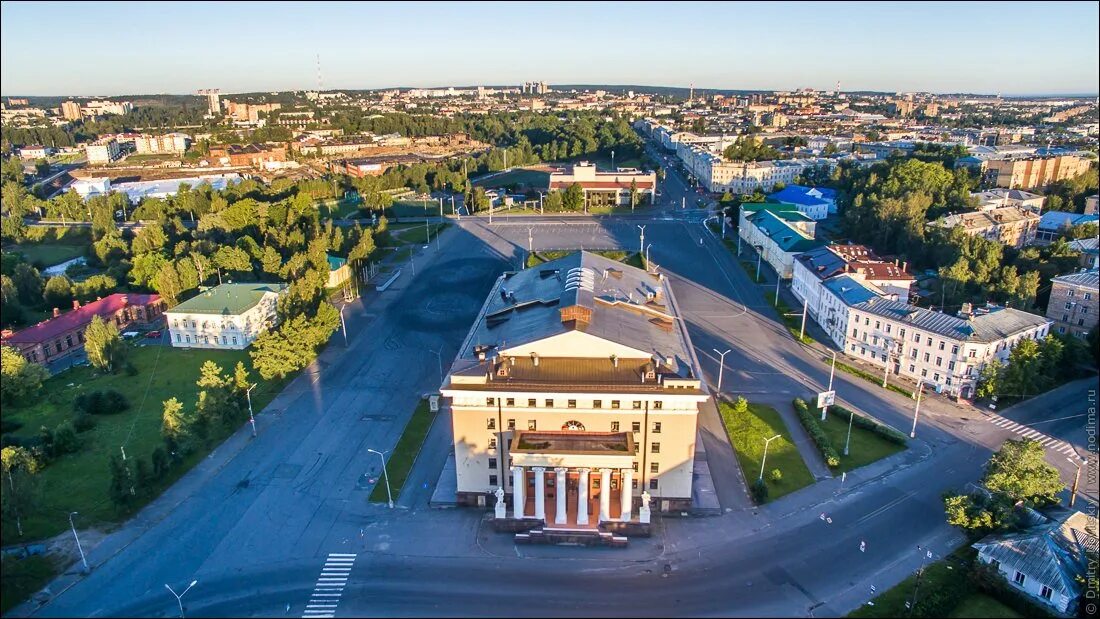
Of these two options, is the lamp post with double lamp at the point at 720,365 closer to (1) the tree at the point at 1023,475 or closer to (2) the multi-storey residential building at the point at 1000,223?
(1) the tree at the point at 1023,475

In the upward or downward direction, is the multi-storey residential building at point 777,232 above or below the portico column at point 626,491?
above

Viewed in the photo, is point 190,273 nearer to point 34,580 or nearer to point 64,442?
point 64,442

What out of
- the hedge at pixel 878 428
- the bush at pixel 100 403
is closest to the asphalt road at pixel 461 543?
the hedge at pixel 878 428

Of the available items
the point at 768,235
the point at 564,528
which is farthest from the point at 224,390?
the point at 768,235

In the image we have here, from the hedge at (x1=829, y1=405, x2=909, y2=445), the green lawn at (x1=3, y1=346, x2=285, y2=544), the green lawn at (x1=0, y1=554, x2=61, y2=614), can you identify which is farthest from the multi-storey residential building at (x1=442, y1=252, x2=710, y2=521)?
the green lawn at (x1=0, y1=554, x2=61, y2=614)

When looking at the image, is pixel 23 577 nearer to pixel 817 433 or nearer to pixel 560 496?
pixel 560 496

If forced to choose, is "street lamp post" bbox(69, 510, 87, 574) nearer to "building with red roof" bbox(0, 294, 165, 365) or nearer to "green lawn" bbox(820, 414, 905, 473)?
"building with red roof" bbox(0, 294, 165, 365)

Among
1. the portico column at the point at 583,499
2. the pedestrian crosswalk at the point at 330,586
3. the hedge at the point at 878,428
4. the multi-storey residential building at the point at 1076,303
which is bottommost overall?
the pedestrian crosswalk at the point at 330,586
